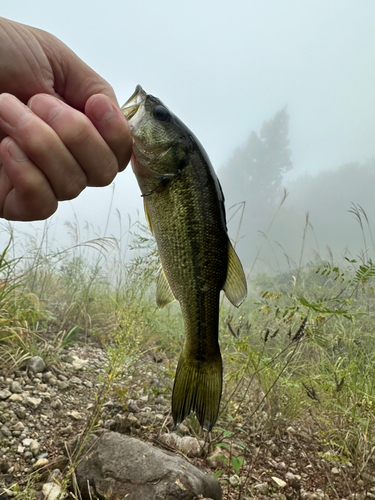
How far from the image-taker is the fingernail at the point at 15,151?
1.43 metres

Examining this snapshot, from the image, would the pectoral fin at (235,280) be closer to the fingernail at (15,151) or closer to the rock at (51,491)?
the fingernail at (15,151)

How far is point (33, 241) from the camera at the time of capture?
6582mm

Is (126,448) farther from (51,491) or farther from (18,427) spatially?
(18,427)

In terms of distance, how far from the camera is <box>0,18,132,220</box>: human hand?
142 cm

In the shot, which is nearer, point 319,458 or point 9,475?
point 9,475

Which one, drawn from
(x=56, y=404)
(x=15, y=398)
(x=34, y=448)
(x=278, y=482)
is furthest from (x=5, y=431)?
(x=278, y=482)

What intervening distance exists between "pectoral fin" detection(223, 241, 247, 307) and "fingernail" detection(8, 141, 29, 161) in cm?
85

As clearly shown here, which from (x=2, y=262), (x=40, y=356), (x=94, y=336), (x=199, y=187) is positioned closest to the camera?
(x=199, y=187)

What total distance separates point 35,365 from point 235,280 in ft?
9.14

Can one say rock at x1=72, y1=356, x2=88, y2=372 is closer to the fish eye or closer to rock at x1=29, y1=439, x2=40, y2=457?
rock at x1=29, y1=439, x2=40, y2=457

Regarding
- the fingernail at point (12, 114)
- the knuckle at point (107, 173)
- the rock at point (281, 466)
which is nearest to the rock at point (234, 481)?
the rock at point (281, 466)

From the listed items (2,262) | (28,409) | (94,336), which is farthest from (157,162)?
(94,336)

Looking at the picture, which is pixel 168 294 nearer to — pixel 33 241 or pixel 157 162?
pixel 157 162

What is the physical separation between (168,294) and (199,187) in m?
0.47
